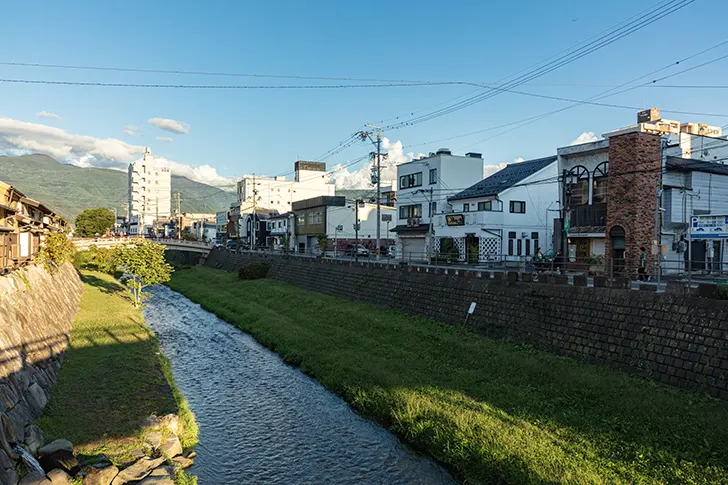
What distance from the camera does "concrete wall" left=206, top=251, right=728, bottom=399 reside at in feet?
55.0

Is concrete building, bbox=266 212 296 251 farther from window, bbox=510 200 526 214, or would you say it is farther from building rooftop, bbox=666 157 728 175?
building rooftop, bbox=666 157 728 175

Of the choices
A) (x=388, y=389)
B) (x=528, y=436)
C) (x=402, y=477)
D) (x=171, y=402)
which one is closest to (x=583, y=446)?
(x=528, y=436)

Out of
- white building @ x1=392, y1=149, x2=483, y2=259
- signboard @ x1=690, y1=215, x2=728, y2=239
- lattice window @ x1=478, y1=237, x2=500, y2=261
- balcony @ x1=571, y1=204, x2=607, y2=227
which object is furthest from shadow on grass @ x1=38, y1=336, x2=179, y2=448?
white building @ x1=392, y1=149, x2=483, y2=259

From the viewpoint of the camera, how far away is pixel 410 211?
62.7 m

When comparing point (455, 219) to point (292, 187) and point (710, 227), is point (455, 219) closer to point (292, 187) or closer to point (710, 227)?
point (710, 227)

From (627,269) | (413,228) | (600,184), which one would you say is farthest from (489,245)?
(627,269)

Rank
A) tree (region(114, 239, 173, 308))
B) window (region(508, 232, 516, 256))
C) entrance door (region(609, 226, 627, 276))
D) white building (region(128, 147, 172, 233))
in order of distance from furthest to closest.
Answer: white building (region(128, 147, 172, 233)), window (region(508, 232, 516, 256)), tree (region(114, 239, 173, 308)), entrance door (region(609, 226, 627, 276))

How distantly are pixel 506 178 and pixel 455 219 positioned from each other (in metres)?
7.12

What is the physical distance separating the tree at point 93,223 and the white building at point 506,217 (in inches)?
3382

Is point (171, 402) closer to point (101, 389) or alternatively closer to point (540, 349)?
point (101, 389)

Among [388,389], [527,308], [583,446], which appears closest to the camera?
[583,446]

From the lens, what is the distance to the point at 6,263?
24297 mm

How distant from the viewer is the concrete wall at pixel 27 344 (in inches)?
519

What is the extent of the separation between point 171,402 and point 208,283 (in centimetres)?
4706
